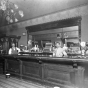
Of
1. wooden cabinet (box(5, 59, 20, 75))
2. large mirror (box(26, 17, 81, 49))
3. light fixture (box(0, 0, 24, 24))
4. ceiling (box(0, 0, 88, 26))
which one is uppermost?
ceiling (box(0, 0, 88, 26))

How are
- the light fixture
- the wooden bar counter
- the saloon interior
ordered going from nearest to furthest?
the wooden bar counter, the saloon interior, the light fixture

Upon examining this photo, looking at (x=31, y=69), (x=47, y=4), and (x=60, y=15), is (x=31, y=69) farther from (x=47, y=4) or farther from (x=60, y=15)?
(x=60, y=15)

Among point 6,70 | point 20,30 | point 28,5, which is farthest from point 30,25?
point 6,70

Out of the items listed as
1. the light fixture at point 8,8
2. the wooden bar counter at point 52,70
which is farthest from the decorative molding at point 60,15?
the wooden bar counter at point 52,70

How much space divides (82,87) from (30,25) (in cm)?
677

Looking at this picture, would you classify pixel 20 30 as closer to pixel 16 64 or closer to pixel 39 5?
pixel 39 5

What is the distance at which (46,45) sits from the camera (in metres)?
5.02

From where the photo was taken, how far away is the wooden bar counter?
3.00 metres

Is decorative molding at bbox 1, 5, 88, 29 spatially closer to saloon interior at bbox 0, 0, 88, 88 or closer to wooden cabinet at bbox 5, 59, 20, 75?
saloon interior at bbox 0, 0, 88, 88

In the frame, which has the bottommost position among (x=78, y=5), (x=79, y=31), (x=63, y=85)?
(x=63, y=85)

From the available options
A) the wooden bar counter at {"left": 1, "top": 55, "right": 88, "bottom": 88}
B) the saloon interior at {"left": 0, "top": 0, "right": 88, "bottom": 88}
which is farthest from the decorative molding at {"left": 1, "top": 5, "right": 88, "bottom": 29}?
the wooden bar counter at {"left": 1, "top": 55, "right": 88, "bottom": 88}

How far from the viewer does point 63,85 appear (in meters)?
3.28

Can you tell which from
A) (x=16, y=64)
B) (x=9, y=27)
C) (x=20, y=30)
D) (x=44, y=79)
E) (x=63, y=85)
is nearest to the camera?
(x=63, y=85)

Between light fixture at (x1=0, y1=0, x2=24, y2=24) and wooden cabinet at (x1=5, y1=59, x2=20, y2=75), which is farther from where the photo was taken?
wooden cabinet at (x1=5, y1=59, x2=20, y2=75)
